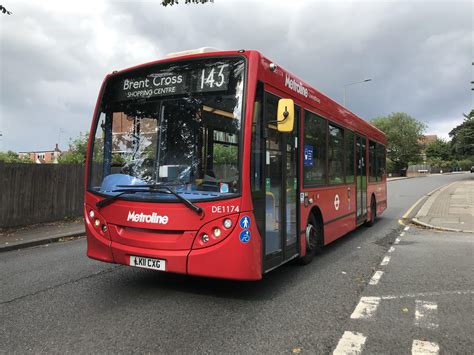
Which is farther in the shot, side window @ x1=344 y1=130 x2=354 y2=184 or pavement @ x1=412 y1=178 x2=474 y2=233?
pavement @ x1=412 y1=178 x2=474 y2=233

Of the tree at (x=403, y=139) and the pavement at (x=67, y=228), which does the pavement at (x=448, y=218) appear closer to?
the pavement at (x=67, y=228)

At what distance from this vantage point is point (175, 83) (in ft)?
15.8

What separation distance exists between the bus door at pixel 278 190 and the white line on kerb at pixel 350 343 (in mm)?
1267

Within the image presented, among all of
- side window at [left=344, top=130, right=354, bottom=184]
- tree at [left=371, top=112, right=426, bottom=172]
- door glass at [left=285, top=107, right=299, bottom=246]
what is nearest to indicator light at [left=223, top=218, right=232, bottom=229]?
door glass at [left=285, top=107, right=299, bottom=246]

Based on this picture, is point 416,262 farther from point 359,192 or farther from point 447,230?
point 447,230

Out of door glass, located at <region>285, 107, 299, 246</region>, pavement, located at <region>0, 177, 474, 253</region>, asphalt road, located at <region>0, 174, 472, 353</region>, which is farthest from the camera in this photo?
pavement, located at <region>0, 177, 474, 253</region>

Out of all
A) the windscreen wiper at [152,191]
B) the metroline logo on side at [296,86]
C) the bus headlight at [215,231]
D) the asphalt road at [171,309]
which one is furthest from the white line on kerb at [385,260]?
the windscreen wiper at [152,191]

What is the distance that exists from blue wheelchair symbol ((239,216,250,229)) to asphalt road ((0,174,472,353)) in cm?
97

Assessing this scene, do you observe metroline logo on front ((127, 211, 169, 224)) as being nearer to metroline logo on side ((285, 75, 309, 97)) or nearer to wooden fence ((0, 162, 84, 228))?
metroline logo on side ((285, 75, 309, 97))

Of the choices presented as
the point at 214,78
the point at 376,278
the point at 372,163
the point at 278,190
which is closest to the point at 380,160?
the point at 372,163

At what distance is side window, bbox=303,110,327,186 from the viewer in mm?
6227

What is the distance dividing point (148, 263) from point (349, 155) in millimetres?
5668

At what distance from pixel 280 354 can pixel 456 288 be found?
331 centimetres

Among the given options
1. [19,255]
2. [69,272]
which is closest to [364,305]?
[69,272]
